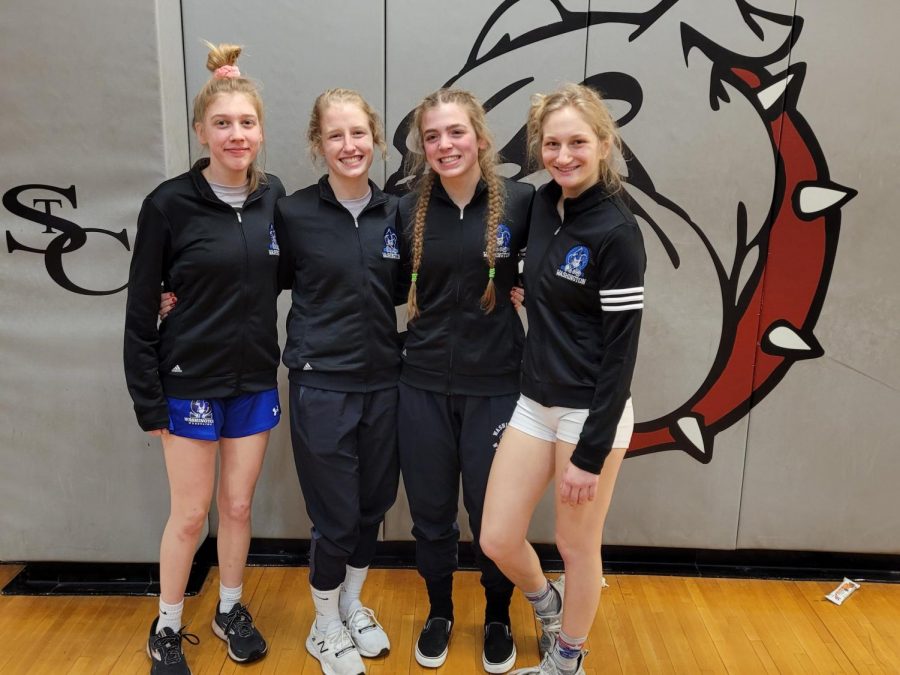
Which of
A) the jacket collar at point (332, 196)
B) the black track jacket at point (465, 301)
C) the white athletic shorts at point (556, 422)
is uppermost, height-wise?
the jacket collar at point (332, 196)

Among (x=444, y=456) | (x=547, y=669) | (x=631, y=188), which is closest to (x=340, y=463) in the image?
(x=444, y=456)

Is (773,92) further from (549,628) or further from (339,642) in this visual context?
(339,642)

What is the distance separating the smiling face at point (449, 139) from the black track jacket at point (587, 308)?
25 centimetres

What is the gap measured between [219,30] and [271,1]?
0.21 m

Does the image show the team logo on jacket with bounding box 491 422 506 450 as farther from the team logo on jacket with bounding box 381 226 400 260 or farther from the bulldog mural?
the bulldog mural

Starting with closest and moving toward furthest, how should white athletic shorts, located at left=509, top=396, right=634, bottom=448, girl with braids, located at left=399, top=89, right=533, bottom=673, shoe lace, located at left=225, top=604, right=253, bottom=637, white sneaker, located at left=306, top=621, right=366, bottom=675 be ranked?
white athletic shorts, located at left=509, top=396, right=634, bottom=448 < girl with braids, located at left=399, top=89, right=533, bottom=673 < white sneaker, located at left=306, top=621, right=366, bottom=675 < shoe lace, located at left=225, top=604, right=253, bottom=637

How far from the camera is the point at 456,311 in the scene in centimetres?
208

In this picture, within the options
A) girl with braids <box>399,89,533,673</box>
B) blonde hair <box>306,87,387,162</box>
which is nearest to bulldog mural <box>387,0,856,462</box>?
blonde hair <box>306,87,387,162</box>

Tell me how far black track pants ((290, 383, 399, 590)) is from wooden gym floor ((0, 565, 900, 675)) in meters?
0.42

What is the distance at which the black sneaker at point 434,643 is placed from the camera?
2.30m

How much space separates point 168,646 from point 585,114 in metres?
1.96

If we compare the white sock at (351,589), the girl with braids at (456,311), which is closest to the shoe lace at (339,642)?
the white sock at (351,589)

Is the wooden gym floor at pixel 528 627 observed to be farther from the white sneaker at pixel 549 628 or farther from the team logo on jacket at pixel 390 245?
the team logo on jacket at pixel 390 245

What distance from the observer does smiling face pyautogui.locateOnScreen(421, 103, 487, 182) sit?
77.5 inches
